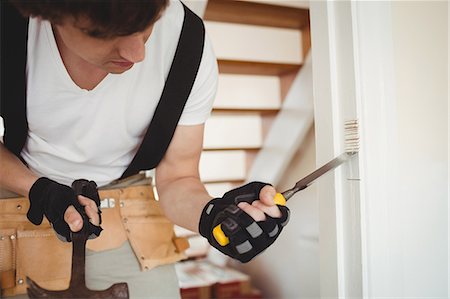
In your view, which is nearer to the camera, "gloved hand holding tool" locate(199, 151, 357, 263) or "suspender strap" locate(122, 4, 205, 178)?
"gloved hand holding tool" locate(199, 151, 357, 263)

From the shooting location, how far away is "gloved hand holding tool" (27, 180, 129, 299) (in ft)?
2.51

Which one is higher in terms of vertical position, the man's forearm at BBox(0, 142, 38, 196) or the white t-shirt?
the white t-shirt

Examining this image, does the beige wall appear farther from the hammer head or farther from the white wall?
the hammer head

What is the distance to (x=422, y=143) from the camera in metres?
0.93

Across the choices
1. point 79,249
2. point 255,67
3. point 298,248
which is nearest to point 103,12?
point 79,249

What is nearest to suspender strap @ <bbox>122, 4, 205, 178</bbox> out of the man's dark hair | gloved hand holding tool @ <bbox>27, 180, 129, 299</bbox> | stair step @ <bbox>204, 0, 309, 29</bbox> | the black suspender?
the black suspender

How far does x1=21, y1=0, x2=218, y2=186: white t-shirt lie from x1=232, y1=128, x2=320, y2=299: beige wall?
121 cm

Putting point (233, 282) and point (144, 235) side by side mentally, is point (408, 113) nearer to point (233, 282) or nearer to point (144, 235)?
point (144, 235)

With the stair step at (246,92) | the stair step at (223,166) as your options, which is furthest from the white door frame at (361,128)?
the stair step at (223,166)

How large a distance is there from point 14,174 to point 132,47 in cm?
41

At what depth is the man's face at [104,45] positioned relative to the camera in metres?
→ 0.61

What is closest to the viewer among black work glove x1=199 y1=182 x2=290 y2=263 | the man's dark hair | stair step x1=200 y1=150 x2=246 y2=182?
the man's dark hair

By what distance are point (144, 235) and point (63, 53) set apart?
17.0 inches

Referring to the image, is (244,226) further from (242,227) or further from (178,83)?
(178,83)
